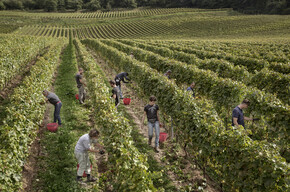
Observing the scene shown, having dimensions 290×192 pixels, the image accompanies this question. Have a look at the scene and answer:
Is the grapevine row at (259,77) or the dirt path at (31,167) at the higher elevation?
the grapevine row at (259,77)

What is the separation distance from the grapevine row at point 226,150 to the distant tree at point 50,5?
133985 mm

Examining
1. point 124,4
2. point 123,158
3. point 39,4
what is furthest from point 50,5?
point 123,158

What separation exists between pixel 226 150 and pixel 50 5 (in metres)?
138

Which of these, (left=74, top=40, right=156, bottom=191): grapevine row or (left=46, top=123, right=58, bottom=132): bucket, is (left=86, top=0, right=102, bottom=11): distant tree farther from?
(left=74, top=40, right=156, bottom=191): grapevine row

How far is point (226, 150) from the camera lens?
5188 mm

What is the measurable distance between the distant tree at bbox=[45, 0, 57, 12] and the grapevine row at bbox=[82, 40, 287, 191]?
133985 mm

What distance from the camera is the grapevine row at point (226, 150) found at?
4.23 meters

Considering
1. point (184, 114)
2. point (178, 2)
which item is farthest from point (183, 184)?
point (178, 2)

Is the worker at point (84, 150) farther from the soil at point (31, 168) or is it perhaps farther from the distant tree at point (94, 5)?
the distant tree at point (94, 5)

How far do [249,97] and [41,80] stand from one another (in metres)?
10.3

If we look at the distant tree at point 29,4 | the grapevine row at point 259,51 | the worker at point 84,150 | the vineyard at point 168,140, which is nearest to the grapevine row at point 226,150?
the vineyard at point 168,140

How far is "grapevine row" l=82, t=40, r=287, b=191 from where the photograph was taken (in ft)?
13.9

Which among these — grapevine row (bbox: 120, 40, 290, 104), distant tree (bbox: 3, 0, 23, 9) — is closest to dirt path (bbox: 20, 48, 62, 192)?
grapevine row (bbox: 120, 40, 290, 104)

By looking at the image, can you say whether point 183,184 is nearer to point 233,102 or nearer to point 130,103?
point 233,102
